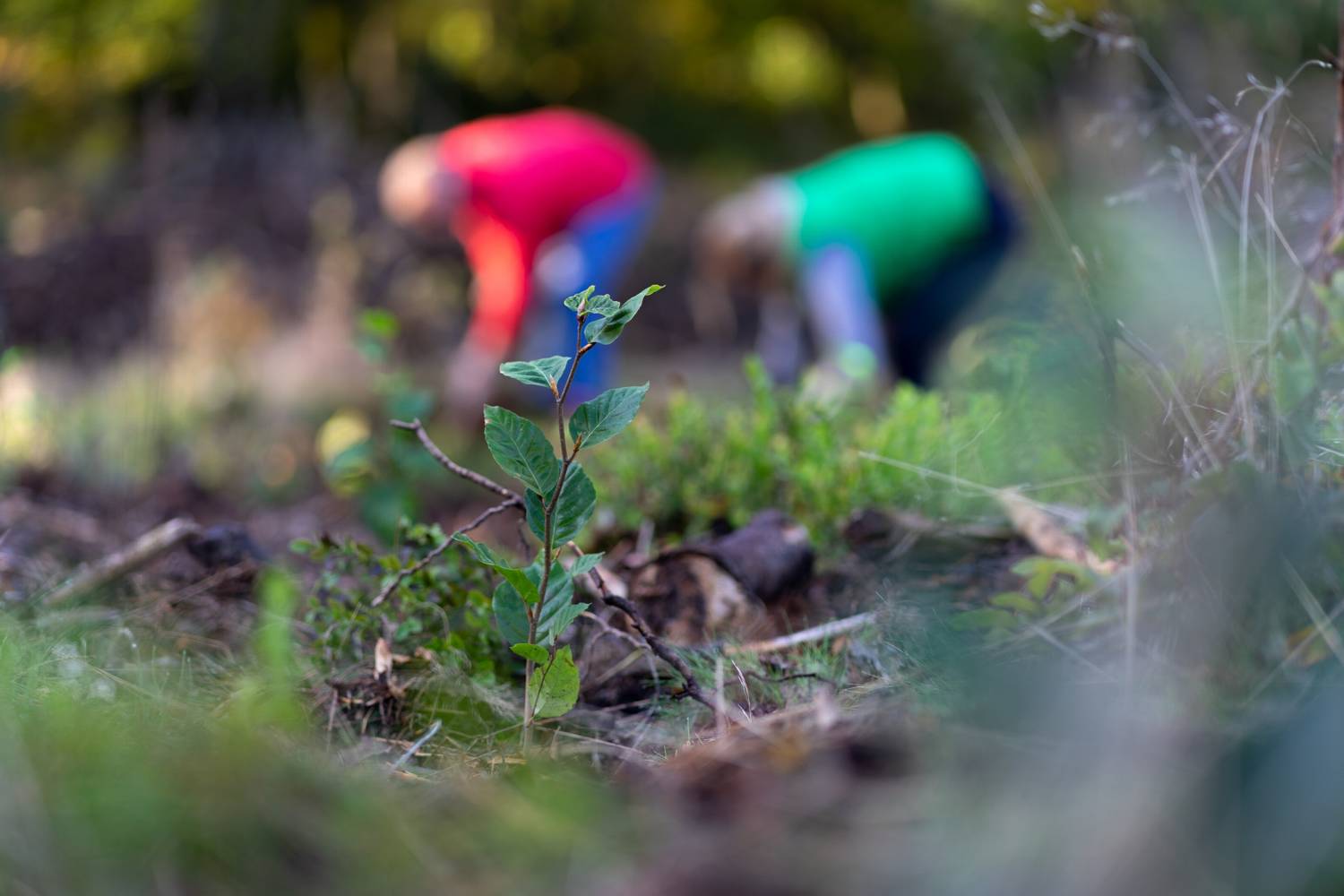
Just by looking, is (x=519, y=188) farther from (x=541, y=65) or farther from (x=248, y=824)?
(x=248, y=824)

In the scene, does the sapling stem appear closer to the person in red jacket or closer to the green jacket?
the person in red jacket

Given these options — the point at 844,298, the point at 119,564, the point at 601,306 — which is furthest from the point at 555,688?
the point at 844,298

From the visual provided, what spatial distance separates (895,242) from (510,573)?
5540 millimetres

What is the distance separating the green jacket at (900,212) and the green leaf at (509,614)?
5414 mm

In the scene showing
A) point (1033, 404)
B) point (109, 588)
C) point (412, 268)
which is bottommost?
point (412, 268)

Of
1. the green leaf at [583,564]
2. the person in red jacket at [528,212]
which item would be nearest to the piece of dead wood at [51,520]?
the green leaf at [583,564]

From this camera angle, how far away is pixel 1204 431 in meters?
1.36

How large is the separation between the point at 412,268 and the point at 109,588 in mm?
7138

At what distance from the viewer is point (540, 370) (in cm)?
116

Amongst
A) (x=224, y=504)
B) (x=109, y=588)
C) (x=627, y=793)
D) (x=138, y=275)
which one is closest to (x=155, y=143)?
(x=138, y=275)

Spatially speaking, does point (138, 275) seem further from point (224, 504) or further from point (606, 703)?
point (606, 703)

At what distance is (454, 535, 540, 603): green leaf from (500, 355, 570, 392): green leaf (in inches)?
7.1

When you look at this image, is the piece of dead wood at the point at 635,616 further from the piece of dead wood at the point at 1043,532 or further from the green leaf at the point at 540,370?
the piece of dead wood at the point at 1043,532

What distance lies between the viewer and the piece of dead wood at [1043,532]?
164 cm
